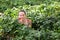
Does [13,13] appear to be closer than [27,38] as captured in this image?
No

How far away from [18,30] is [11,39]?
0.29 m

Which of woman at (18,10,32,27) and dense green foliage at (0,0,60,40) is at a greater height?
woman at (18,10,32,27)

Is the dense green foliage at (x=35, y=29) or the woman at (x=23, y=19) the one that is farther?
the woman at (x=23, y=19)

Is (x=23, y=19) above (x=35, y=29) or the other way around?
above

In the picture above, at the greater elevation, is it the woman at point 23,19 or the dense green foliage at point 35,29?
the woman at point 23,19

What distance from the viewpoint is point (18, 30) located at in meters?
6.51

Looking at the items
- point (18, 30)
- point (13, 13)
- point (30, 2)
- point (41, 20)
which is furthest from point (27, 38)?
point (30, 2)

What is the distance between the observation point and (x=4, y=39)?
258 inches

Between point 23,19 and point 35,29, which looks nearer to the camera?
point 23,19

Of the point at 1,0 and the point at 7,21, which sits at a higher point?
the point at 7,21

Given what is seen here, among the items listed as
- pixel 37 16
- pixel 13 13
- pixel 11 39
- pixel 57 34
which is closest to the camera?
pixel 57 34

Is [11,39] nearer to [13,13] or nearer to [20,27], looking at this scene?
[20,27]

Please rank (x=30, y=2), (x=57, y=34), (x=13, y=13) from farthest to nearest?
(x=30, y=2) < (x=13, y=13) < (x=57, y=34)

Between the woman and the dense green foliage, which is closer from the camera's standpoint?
the dense green foliage
